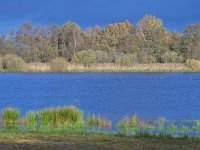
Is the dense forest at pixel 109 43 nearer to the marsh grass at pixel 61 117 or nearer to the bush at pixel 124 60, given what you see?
the bush at pixel 124 60

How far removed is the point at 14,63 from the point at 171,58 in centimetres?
2586

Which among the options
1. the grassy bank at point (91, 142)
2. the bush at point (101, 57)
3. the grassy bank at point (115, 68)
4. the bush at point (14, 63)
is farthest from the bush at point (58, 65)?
the grassy bank at point (91, 142)

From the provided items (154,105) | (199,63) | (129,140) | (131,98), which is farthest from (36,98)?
(199,63)

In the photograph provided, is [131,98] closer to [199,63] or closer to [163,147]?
[163,147]

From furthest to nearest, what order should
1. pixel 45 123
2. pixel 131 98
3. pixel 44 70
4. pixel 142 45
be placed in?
pixel 142 45 < pixel 44 70 < pixel 131 98 < pixel 45 123

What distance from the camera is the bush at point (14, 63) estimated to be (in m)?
82.5

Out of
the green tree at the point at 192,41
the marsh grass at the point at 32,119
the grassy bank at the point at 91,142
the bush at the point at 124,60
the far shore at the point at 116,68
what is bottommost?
the grassy bank at the point at 91,142

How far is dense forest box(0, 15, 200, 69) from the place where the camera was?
8431 centimetres

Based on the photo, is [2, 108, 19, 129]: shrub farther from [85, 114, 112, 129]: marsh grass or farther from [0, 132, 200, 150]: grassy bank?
[0, 132, 200, 150]: grassy bank

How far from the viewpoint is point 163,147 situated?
12.2 metres

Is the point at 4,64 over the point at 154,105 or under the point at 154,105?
over

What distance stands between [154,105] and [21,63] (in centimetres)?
5195

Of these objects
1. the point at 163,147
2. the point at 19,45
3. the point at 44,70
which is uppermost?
the point at 19,45

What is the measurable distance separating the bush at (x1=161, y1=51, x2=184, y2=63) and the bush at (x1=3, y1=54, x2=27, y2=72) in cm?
2310
